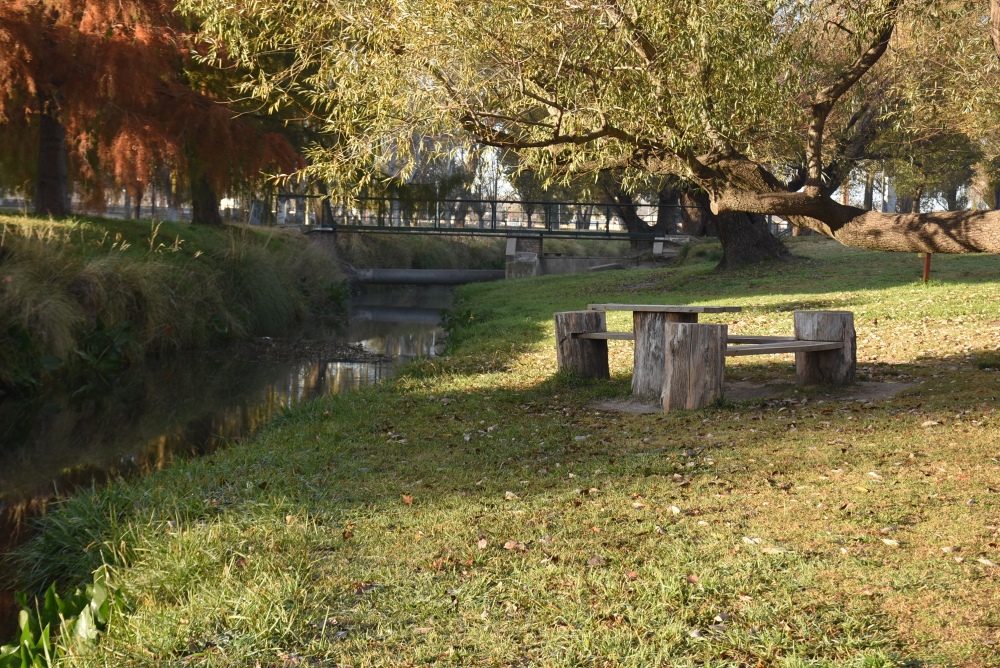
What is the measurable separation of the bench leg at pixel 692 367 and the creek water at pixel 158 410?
4.14m

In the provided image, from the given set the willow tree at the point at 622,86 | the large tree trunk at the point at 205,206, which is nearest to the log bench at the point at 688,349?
the willow tree at the point at 622,86

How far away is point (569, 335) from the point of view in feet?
33.0

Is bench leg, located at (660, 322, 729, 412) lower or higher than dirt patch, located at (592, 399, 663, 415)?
higher

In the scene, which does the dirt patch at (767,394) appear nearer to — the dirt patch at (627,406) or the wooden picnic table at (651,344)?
the dirt patch at (627,406)

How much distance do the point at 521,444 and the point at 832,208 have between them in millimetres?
3011

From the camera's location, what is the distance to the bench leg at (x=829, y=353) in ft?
29.7

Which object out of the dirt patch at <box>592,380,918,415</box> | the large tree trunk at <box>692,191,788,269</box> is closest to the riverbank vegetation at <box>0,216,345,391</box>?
the dirt patch at <box>592,380,918,415</box>

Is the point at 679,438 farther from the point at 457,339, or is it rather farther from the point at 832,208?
the point at 457,339

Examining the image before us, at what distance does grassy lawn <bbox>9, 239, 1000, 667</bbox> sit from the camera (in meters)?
3.94

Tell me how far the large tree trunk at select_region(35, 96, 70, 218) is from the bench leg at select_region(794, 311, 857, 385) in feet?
42.0

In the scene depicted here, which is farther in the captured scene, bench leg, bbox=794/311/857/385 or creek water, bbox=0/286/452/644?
bench leg, bbox=794/311/857/385

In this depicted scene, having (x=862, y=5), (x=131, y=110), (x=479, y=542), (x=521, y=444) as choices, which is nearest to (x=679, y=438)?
(x=521, y=444)

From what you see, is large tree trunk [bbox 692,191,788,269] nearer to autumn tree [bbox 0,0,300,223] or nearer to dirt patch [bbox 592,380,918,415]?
autumn tree [bbox 0,0,300,223]

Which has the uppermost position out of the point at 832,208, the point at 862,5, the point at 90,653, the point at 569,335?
the point at 862,5
